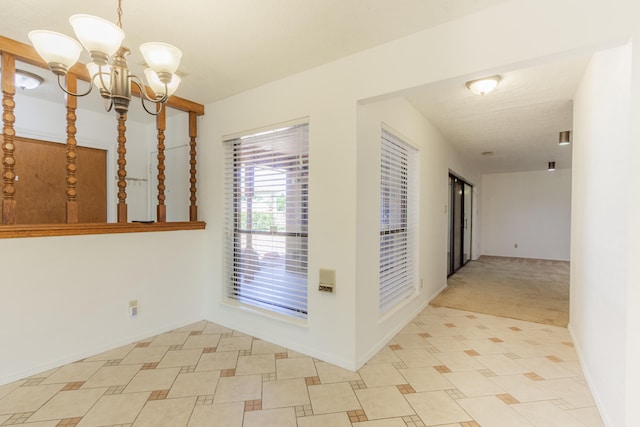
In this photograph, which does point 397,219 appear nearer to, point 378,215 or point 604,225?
point 378,215

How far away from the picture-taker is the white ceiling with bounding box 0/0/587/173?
5.84ft

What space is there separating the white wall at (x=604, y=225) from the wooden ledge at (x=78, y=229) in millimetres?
3452

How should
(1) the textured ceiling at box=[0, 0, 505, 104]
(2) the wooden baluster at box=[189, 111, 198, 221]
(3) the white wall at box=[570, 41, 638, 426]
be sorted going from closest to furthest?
1. (3) the white wall at box=[570, 41, 638, 426]
2. (1) the textured ceiling at box=[0, 0, 505, 104]
3. (2) the wooden baluster at box=[189, 111, 198, 221]

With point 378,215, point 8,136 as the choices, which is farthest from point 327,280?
point 8,136

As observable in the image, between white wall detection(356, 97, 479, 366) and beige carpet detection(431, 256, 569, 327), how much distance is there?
0.43m

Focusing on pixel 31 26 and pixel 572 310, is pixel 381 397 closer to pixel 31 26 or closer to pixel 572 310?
pixel 572 310

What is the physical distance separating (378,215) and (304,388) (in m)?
1.46

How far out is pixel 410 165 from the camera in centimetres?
352

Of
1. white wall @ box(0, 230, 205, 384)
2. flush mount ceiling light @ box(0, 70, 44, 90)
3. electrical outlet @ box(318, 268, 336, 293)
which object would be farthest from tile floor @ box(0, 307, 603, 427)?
flush mount ceiling light @ box(0, 70, 44, 90)

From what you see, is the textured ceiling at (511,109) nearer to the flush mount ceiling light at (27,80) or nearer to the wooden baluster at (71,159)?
the wooden baluster at (71,159)

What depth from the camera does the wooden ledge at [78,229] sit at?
2.13m

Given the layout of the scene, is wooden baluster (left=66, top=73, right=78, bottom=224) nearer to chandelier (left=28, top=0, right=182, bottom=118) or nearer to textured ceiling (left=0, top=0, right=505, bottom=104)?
textured ceiling (left=0, top=0, right=505, bottom=104)

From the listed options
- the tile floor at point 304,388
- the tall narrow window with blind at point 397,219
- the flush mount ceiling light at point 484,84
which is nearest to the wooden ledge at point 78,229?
the tile floor at point 304,388

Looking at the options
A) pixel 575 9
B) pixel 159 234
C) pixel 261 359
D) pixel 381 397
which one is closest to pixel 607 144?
pixel 575 9
